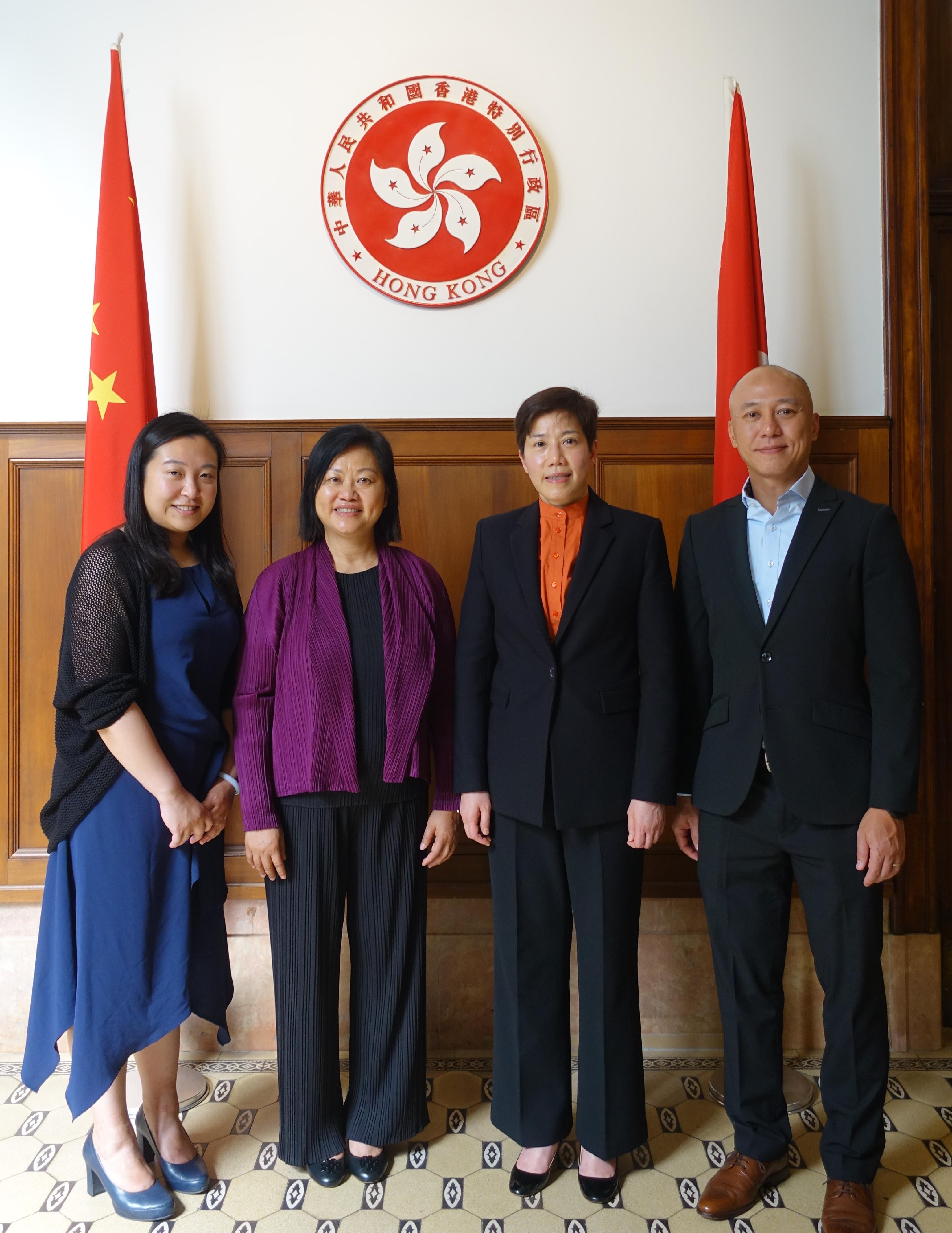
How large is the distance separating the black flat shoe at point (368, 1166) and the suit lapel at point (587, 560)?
4.12 ft

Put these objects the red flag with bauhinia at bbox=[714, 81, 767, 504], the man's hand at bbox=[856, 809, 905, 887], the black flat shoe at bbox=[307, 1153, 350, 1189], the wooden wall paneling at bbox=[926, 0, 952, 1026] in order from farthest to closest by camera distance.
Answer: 1. the wooden wall paneling at bbox=[926, 0, 952, 1026]
2. the red flag with bauhinia at bbox=[714, 81, 767, 504]
3. the black flat shoe at bbox=[307, 1153, 350, 1189]
4. the man's hand at bbox=[856, 809, 905, 887]

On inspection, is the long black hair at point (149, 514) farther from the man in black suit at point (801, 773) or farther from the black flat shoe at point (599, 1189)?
the black flat shoe at point (599, 1189)

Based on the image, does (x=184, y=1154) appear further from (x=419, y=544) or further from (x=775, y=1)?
(x=775, y=1)

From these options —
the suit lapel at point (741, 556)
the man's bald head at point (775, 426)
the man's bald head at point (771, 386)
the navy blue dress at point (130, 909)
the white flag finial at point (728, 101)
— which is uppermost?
the white flag finial at point (728, 101)

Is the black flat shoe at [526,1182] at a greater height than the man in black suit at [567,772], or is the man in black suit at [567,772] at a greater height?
the man in black suit at [567,772]

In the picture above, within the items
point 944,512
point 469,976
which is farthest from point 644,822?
point 944,512

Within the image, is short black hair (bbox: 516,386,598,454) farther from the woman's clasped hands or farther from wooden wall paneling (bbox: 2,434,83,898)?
wooden wall paneling (bbox: 2,434,83,898)

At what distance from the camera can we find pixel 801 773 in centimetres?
161

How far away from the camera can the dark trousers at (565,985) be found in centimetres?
171

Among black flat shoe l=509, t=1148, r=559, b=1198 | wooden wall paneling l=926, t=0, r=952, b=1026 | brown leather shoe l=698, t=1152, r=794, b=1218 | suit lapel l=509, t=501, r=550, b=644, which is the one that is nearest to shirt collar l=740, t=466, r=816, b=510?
suit lapel l=509, t=501, r=550, b=644

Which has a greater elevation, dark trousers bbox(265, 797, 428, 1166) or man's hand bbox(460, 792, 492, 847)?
man's hand bbox(460, 792, 492, 847)

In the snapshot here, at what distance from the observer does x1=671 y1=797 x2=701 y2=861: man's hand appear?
1.85 m

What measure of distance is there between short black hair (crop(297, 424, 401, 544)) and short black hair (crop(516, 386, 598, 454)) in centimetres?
31

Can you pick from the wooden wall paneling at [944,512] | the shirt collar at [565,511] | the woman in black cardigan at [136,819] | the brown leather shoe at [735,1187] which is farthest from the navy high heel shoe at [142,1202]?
the wooden wall paneling at [944,512]
